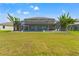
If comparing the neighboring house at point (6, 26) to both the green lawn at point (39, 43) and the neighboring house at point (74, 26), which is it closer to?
the green lawn at point (39, 43)

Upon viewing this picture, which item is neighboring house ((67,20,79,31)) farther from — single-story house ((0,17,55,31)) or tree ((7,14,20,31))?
tree ((7,14,20,31))

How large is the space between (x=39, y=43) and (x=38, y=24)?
289 millimetres

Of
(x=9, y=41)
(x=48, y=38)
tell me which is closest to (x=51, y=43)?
(x=48, y=38)

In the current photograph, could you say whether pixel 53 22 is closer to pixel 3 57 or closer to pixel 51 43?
pixel 51 43

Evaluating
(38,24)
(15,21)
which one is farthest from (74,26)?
(15,21)

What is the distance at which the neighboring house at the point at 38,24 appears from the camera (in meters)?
8.11

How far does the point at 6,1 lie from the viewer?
8.02m

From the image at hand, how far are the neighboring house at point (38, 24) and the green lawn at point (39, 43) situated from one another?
77 millimetres

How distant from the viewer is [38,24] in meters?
8.13

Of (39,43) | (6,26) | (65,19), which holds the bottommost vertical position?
(39,43)

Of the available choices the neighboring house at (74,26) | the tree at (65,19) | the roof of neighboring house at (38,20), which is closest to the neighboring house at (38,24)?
the roof of neighboring house at (38,20)

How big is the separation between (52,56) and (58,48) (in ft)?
0.51

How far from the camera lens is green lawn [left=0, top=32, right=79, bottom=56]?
8.09 meters

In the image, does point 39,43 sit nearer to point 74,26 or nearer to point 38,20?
point 38,20
